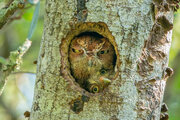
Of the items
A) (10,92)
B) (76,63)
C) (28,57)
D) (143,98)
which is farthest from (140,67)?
(10,92)

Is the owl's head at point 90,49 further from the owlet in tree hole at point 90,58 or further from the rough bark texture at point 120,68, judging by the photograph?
the rough bark texture at point 120,68

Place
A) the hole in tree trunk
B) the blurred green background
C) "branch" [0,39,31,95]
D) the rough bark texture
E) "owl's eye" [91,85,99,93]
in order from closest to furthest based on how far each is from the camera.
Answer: the rough bark texture < "branch" [0,39,31,95] < "owl's eye" [91,85,99,93] < the hole in tree trunk < the blurred green background

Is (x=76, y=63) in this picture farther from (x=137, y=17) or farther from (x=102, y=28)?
(x=137, y=17)

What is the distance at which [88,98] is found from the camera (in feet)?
8.68

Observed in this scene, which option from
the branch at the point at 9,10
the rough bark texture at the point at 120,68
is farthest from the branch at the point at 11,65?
the branch at the point at 9,10

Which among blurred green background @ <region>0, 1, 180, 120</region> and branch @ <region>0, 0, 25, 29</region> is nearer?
branch @ <region>0, 0, 25, 29</region>

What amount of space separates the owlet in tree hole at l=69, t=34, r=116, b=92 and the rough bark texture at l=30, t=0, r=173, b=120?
2.07 ft

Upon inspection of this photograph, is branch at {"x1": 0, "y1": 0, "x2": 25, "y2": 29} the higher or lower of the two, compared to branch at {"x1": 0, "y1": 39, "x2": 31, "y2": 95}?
higher

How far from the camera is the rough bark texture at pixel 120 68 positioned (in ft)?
8.65

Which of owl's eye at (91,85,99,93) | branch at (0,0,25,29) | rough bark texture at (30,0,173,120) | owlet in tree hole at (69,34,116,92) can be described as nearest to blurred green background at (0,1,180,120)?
Answer: owlet in tree hole at (69,34,116,92)

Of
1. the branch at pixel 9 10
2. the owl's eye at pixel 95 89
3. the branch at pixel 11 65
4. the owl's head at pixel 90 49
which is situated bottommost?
the owl's eye at pixel 95 89

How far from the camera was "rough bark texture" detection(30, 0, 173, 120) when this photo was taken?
2637mm

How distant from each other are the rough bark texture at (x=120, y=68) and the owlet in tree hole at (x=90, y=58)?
63 cm

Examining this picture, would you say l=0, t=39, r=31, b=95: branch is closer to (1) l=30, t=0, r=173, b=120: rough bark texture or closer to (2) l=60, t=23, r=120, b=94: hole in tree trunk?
(1) l=30, t=0, r=173, b=120: rough bark texture
